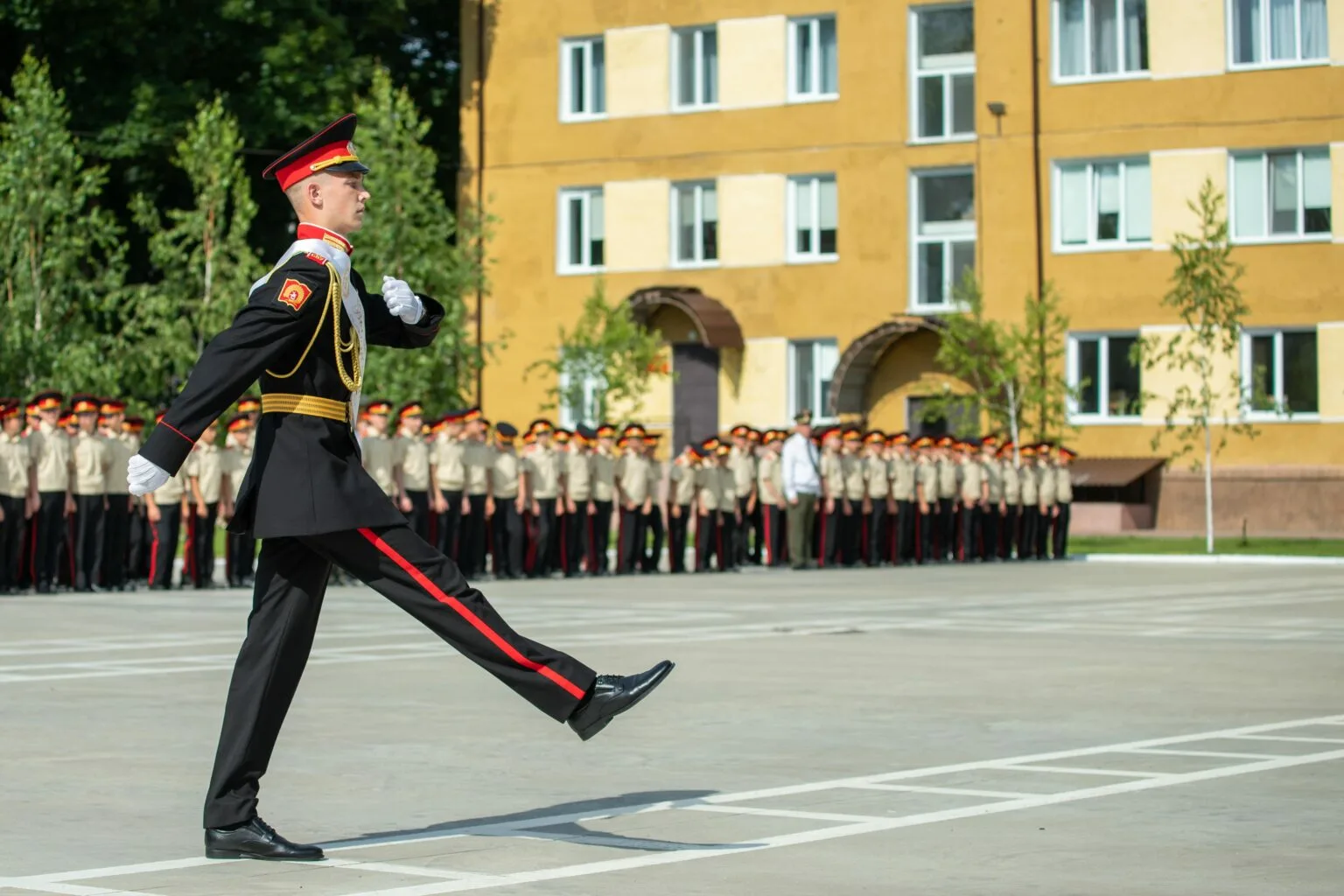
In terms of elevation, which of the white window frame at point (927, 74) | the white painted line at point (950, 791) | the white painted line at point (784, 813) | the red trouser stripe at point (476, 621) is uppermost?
the white window frame at point (927, 74)

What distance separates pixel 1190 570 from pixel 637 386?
17.4 metres

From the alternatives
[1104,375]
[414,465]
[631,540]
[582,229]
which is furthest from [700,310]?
[414,465]

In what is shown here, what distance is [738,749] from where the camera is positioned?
10531mm

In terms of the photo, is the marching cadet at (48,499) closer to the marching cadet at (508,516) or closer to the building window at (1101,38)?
the marching cadet at (508,516)

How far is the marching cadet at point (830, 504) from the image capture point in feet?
111

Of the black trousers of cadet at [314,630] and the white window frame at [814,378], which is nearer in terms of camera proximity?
the black trousers of cadet at [314,630]

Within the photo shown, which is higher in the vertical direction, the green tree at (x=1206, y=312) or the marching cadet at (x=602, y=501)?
the green tree at (x=1206, y=312)

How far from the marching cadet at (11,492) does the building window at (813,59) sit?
25992 millimetres

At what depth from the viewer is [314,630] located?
302 inches

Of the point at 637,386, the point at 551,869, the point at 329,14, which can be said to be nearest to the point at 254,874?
the point at 551,869

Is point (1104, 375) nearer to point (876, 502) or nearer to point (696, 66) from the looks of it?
point (696, 66)

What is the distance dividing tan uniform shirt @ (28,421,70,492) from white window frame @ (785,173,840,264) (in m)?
25.0

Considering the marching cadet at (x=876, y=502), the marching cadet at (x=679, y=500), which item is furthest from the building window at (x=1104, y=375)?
the marching cadet at (x=679, y=500)

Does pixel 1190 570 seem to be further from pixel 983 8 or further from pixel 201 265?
pixel 201 265
